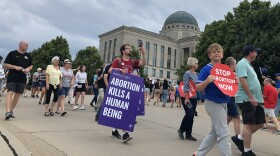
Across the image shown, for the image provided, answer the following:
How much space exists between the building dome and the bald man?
101536mm

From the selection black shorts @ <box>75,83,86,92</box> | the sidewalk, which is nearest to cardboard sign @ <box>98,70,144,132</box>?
the sidewalk

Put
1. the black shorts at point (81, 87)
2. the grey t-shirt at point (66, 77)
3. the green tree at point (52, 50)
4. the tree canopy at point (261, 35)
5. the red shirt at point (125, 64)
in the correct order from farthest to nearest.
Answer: the green tree at point (52, 50) → the tree canopy at point (261, 35) → the black shorts at point (81, 87) → the grey t-shirt at point (66, 77) → the red shirt at point (125, 64)

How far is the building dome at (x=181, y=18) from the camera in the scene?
10769 centimetres

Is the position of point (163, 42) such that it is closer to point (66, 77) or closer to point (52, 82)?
point (66, 77)

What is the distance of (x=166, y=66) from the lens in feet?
340

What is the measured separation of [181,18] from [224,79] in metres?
106

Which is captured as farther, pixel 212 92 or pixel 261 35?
pixel 261 35

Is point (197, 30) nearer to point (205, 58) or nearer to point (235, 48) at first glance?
point (205, 58)

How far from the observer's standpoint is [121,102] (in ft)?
20.5

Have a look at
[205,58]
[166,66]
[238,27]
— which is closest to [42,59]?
[205,58]

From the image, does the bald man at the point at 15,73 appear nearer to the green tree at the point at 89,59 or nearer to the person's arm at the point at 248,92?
the person's arm at the point at 248,92

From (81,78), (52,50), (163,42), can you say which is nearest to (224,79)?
(81,78)

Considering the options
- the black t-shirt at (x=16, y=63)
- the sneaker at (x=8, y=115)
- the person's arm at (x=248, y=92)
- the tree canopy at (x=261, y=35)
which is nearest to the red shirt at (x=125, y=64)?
the person's arm at (x=248, y=92)

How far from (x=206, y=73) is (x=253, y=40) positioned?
27.0 m
